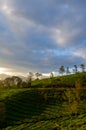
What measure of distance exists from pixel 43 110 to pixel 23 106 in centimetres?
907

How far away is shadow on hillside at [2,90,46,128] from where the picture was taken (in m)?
85.3

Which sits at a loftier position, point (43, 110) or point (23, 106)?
point (23, 106)

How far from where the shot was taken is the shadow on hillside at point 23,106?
85350 millimetres

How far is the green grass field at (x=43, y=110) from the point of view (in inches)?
2842

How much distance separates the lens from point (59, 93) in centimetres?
11006

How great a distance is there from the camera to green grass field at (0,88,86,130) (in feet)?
237

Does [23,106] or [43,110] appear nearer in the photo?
[43,110]

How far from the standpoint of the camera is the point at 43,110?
92.7 m

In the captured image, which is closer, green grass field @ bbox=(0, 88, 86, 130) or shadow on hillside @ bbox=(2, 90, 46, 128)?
green grass field @ bbox=(0, 88, 86, 130)

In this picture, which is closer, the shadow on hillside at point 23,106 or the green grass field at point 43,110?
the green grass field at point 43,110

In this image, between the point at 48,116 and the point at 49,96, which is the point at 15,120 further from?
the point at 49,96

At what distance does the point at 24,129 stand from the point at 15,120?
535 inches

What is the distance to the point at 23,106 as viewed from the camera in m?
99.0

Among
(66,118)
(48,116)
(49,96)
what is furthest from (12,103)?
(66,118)
